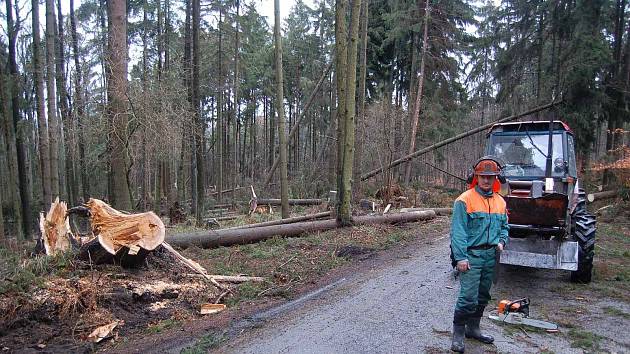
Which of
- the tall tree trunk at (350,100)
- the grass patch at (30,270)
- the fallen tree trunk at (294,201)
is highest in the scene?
the tall tree trunk at (350,100)

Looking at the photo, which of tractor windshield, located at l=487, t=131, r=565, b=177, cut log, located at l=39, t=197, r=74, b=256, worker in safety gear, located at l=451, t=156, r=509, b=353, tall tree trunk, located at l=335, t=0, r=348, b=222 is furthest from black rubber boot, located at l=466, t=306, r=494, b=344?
tall tree trunk, located at l=335, t=0, r=348, b=222

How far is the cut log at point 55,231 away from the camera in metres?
6.73

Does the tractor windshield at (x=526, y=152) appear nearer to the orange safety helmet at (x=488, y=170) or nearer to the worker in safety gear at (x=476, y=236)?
the orange safety helmet at (x=488, y=170)

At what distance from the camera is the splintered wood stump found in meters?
6.17

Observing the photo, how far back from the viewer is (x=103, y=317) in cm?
513

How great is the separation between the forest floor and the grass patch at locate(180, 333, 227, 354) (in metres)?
0.01

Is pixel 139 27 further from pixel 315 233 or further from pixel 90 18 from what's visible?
pixel 315 233

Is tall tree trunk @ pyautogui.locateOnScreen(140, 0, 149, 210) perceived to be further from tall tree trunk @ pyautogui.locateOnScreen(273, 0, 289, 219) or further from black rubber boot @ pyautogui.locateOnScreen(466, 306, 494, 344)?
black rubber boot @ pyautogui.locateOnScreen(466, 306, 494, 344)

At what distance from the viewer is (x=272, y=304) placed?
6.09 metres

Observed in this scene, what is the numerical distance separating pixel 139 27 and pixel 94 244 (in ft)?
65.2

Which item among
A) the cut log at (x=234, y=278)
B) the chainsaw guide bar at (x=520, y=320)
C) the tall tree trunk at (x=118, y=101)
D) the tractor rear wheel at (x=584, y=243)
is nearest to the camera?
the chainsaw guide bar at (x=520, y=320)

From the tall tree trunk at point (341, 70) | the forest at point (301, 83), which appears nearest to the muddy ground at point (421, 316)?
the tall tree trunk at point (341, 70)

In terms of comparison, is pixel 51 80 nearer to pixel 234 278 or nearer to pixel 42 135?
pixel 42 135

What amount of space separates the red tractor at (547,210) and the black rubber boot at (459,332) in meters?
2.57
